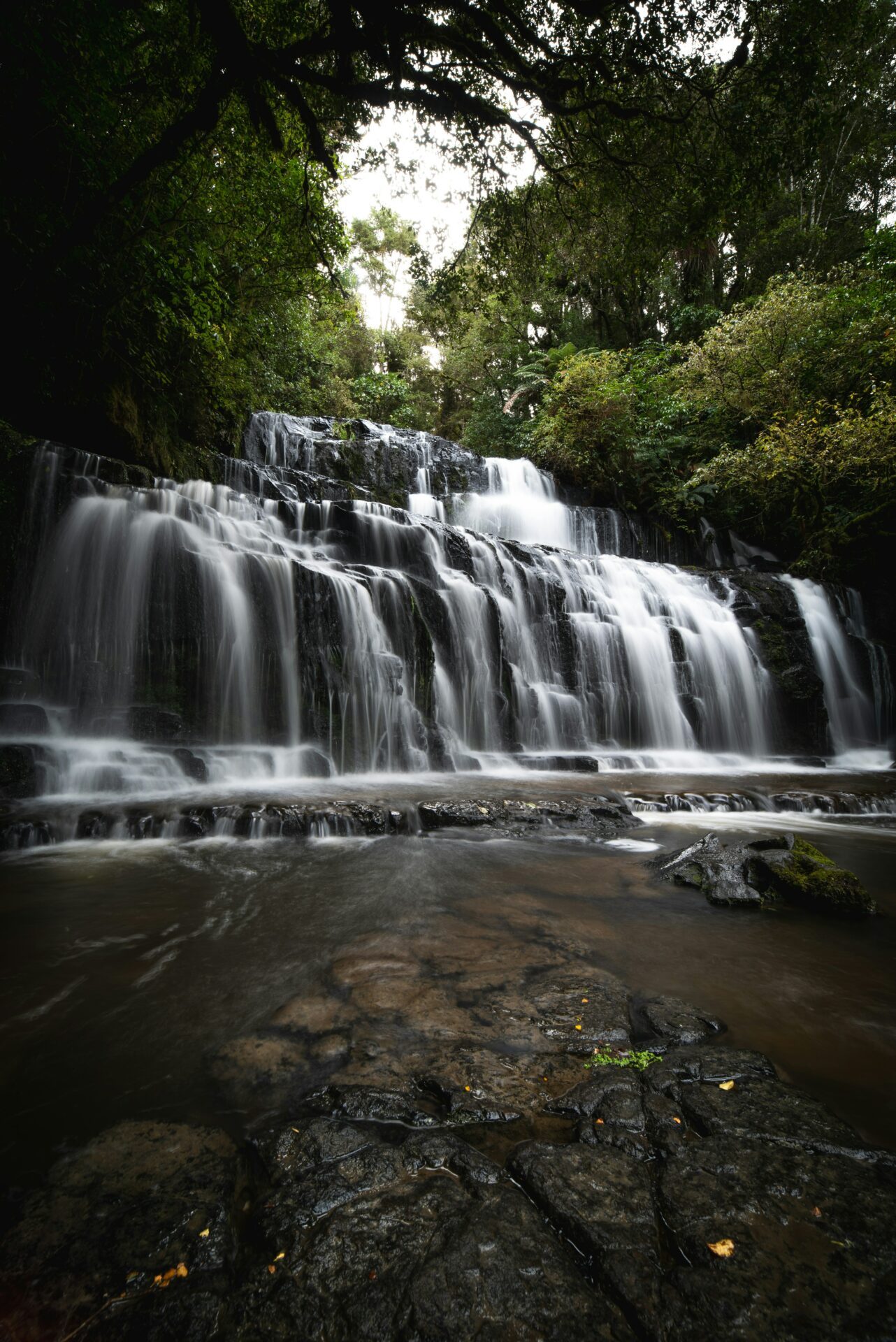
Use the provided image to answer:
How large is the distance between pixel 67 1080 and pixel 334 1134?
0.98 m

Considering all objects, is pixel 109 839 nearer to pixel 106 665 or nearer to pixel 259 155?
pixel 106 665

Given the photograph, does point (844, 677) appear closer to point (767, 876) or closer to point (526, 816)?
point (526, 816)

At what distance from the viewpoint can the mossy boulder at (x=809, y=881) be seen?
3439 mm

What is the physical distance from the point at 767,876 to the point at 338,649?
6.20 m

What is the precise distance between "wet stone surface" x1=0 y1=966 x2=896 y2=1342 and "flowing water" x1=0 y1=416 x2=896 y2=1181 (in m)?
0.24

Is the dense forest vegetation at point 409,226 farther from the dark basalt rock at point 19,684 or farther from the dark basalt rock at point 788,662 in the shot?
the dark basalt rock at point 19,684

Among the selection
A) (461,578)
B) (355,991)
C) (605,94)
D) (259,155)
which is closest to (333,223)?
(259,155)

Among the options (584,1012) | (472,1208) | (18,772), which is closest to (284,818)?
(18,772)

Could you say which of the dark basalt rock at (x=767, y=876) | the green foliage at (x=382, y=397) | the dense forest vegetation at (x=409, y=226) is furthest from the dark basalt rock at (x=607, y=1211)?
the green foliage at (x=382, y=397)

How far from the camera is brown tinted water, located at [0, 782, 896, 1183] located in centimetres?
180

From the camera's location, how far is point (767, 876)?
12.3 ft

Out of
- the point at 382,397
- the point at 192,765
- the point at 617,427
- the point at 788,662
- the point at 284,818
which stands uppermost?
the point at 382,397

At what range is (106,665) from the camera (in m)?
6.94

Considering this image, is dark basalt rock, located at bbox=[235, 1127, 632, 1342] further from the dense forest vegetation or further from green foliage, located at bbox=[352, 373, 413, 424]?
green foliage, located at bbox=[352, 373, 413, 424]
